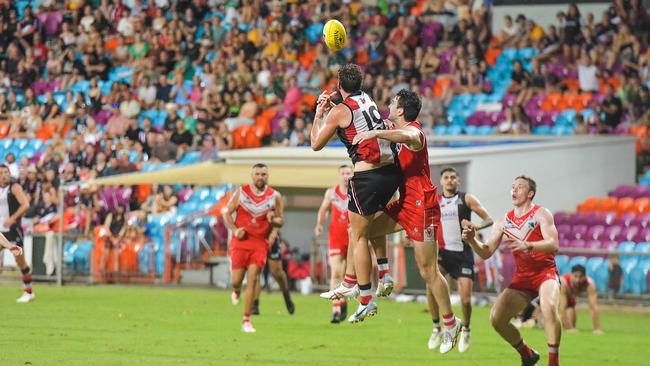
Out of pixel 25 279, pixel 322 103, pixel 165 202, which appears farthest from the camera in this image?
pixel 165 202

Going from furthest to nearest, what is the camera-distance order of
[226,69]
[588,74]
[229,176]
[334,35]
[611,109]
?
[226,69]
[588,74]
[611,109]
[229,176]
[334,35]

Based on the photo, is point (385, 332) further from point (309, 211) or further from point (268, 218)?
point (309, 211)

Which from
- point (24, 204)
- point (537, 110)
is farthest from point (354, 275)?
point (537, 110)

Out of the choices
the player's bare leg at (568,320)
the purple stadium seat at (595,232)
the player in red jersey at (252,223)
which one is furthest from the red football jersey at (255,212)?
the purple stadium seat at (595,232)

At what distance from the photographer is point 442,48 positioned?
3098 cm

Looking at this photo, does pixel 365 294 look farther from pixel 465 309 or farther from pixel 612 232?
pixel 612 232

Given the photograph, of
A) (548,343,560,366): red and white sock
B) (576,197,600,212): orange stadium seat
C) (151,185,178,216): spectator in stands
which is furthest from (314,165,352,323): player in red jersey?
(151,185,178,216): spectator in stands

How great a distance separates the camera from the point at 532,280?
13.6 meters

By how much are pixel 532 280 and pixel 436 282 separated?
1.01 metres

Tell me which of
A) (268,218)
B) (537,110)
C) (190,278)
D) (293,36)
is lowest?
(190,278)

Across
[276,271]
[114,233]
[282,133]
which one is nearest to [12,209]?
[276,271]

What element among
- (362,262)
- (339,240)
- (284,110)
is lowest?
(339,240)

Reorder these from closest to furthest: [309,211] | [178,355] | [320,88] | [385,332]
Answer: [178,355]
[385,332]
[309,211]
[320,88]

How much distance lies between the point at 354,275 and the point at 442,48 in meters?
18.2
